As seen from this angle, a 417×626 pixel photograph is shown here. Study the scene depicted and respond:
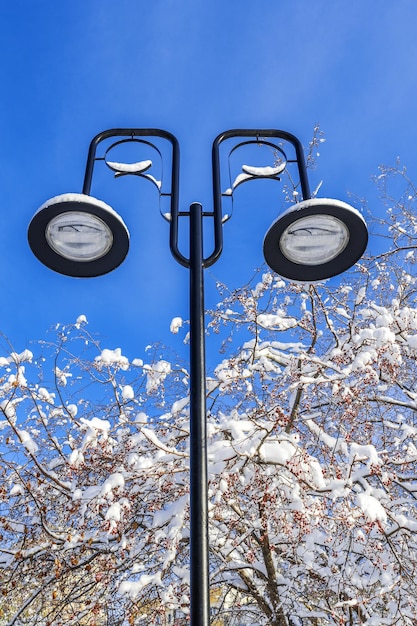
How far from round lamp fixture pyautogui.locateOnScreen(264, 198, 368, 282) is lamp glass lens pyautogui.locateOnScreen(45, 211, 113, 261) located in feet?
3.10

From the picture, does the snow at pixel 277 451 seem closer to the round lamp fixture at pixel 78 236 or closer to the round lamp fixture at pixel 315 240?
the round lamp fixture at pixel 315 240

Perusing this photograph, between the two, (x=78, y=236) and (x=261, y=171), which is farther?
(x=261, y=171)

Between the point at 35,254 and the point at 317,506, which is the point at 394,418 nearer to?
the point at 317,506

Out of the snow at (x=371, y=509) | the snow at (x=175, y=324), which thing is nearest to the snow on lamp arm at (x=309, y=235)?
the snow at (x=371, y=509)

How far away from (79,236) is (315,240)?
1.36 metres

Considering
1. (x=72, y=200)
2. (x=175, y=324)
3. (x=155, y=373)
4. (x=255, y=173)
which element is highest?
(x=175, y=324)

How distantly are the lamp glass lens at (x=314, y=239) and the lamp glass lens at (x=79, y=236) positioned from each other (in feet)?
3.39

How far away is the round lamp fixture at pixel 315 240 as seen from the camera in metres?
2.62

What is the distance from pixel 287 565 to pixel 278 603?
0.85 meters

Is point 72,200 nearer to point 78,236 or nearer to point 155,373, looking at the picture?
point 78,236

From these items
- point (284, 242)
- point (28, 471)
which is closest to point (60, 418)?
point (28, 471)

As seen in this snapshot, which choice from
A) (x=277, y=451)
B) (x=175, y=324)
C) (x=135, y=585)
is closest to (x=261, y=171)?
(x=277, y=451)

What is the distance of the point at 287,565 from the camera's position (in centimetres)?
540

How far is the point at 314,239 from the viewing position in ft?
9.21
